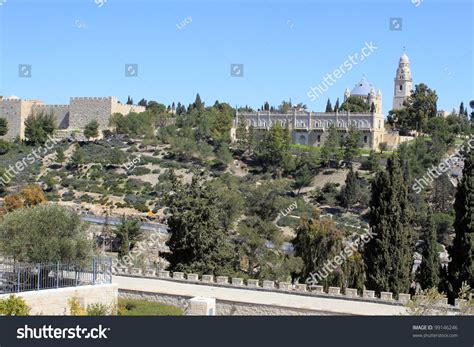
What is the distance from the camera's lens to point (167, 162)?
55.4 metres

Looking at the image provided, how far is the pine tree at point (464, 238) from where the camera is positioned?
19609mm

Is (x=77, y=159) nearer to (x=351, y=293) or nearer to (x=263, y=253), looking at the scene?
(x=263, y=253)

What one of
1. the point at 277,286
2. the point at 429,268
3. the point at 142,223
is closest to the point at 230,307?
the point at 277,286

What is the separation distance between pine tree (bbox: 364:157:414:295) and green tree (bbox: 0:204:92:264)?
28.8 ft

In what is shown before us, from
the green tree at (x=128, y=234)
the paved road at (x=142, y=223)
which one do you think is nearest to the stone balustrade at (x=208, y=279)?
the green tree at (x=128, y=234)

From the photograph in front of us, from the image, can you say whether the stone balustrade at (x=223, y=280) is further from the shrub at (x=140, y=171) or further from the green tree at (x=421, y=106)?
the green tree at (x=421, y=106)

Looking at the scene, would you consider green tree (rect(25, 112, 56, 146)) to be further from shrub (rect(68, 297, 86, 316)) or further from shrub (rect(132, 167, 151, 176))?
shrub (rect(68, 297, 86, 316))

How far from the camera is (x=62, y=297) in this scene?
14.2m

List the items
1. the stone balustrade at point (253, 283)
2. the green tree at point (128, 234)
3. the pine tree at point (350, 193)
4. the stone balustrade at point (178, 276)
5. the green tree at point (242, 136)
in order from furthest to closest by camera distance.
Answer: the green tree at point (242, 136) < the pine tree at point (350, 193) < the green tree at point (128, 234) < the stone balustrade at point (178, 276) < the stone balustrade at point (253, 283)

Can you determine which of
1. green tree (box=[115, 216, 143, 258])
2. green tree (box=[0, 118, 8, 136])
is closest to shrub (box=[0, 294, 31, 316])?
green tree (box=[115, 216, 143, 258])

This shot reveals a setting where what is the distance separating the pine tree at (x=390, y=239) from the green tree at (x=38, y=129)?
1742 inches

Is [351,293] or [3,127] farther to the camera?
[3,127]

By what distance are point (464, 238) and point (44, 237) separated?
37.6 feet

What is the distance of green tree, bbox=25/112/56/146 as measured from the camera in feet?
200
